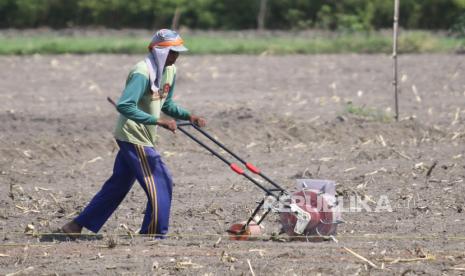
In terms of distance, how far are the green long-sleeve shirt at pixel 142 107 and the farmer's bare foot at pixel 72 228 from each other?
925 millimetres

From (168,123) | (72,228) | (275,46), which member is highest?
(168,123)

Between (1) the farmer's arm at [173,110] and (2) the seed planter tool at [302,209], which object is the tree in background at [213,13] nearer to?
(1) the farmer's arm at [173,110]

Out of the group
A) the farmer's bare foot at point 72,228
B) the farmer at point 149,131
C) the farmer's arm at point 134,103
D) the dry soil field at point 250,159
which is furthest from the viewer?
the farmer's bare foot at point 72,228

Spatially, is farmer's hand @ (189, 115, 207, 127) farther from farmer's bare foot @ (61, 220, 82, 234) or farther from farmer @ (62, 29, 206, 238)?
farmer's bare foot @ (61, 220, 82, 234)

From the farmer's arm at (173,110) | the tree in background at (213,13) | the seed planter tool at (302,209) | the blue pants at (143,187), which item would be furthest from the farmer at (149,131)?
the tree in background at (213,13)

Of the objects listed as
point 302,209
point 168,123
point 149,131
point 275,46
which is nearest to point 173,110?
point 149,131

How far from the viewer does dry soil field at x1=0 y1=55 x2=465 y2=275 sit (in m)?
8.50

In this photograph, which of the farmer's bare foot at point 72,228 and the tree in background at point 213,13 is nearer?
the farmer's bare foot at point 72,228

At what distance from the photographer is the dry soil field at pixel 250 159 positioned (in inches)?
335

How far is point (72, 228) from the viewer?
967cm

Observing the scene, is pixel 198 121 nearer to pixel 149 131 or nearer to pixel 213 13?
pixel 149 131

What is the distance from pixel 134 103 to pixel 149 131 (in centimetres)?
46

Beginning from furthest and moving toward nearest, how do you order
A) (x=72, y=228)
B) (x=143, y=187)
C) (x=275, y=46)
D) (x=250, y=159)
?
(x=275, y=46)
(x=250, y=159)
(x=72, y=228)
(x=143, y=187)

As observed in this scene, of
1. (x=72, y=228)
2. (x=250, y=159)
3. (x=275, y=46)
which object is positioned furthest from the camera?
(x=275, y=46)
